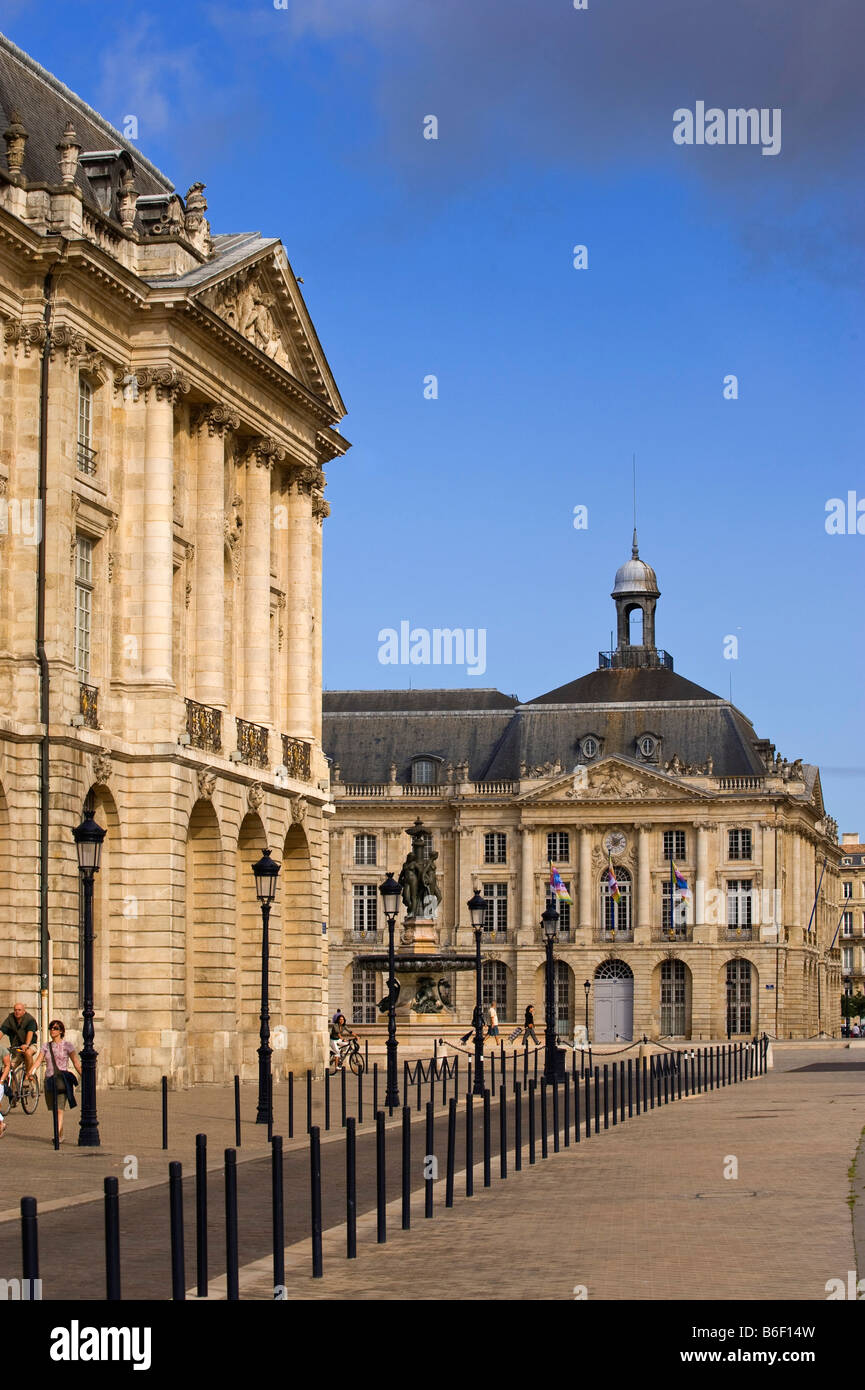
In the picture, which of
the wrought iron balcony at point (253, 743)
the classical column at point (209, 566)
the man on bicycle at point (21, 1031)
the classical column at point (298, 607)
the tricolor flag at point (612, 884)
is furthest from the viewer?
the tricolor flag at point (612, 884)

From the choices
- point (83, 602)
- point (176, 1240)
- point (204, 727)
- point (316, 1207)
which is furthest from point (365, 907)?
point (176, 1240)

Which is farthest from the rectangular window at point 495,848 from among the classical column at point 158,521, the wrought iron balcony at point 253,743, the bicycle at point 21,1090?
the bicycle at point 21,1090

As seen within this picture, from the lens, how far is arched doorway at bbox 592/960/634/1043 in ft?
411

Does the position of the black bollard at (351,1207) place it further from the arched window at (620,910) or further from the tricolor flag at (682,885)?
the arched window at (620,910)

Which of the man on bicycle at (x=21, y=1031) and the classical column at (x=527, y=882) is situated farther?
the classical column at (x=527, y=882)

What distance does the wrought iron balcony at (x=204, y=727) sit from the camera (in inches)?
1898

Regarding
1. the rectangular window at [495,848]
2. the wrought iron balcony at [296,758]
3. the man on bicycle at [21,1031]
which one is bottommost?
the man on bicycle at [21,1031]

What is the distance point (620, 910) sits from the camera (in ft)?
411

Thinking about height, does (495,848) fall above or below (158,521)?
below

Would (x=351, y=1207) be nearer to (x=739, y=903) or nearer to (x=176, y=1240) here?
(x=176, y=1240)

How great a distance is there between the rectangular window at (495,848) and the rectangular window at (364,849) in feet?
21.2

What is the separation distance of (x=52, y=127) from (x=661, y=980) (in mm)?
83095

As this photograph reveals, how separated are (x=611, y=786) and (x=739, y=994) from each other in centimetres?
1325
